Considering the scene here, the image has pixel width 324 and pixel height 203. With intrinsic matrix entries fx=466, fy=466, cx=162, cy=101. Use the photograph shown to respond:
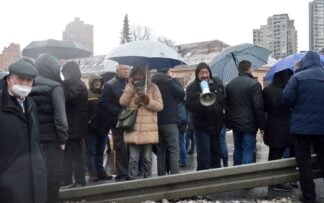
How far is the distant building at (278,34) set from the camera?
59.1m

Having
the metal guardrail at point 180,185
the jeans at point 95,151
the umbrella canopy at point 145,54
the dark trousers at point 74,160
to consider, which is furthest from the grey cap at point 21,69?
the jeans at point 95,151

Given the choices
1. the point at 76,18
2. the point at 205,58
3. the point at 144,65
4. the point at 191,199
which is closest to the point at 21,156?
the point at 191,199

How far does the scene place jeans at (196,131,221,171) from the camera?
22.7ft

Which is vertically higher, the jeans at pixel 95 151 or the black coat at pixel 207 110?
the black coat at pixel 207 110

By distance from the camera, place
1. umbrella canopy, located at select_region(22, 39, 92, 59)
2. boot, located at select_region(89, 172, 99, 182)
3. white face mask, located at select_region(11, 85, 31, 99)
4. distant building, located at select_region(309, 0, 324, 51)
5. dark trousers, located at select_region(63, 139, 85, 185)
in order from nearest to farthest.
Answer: white face mask, located at select_region(11, 85, 31, 99) < dark trousers, located at select_region(63, 139, 85, 185) < boot, located at select_region(89, 172, 99, 182) < umbrella canopy, located at select_region(22, 39, 92, 59) < distant building, located at select_region(309, 0, 324, 51)

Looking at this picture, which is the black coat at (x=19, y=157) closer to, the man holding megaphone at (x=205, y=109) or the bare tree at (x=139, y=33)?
the man holding megaphone at (x=205, y=109)

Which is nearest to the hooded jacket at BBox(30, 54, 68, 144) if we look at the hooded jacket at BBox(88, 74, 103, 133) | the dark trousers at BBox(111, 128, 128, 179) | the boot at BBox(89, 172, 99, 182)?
the dark trousers at BBox(111, 128, 128, 179)

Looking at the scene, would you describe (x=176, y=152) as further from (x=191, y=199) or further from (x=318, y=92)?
(x=318, y=92)

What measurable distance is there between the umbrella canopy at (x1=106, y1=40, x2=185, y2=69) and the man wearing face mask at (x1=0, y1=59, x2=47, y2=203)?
8.15ft

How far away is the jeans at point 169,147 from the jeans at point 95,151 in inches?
55.4

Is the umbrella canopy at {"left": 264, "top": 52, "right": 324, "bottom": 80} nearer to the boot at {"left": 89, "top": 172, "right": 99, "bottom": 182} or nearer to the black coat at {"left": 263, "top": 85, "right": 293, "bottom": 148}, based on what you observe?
the black coat at {"left": 263, "top": 85, "right": 293, "bottom": 148}

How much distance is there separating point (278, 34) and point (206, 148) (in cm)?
5533

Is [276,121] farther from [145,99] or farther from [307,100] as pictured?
[145,99]

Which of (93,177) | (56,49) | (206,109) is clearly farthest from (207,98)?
(56,49)
